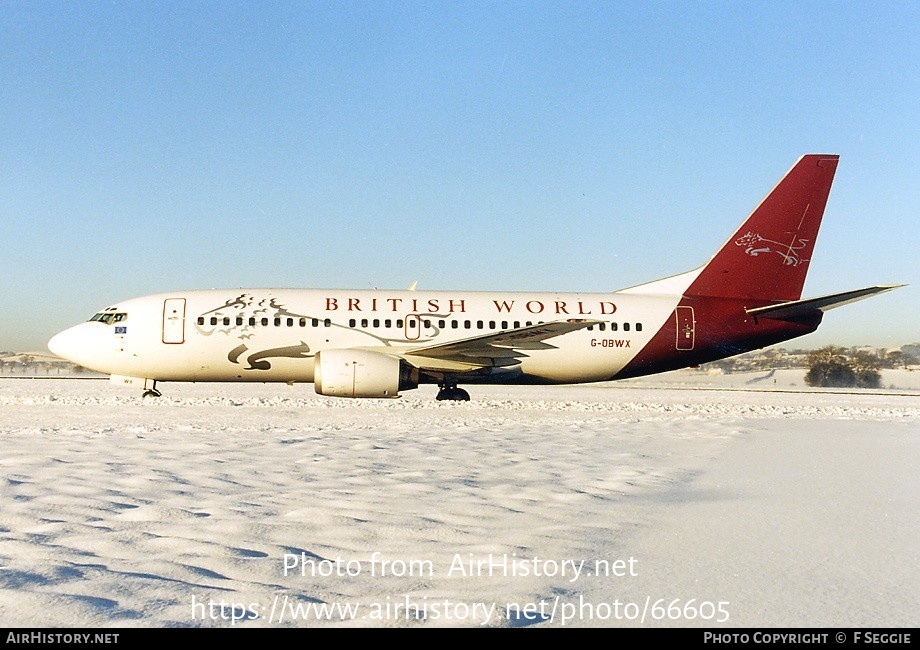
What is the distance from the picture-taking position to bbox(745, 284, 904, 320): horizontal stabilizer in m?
16.0

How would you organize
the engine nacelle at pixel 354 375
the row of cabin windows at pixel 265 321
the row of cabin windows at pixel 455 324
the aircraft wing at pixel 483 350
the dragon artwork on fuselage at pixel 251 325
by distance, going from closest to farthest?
the engine nacelle at pixel 354 375 → the aircraft wing at pixel 483 350 → the dragon artwork on fuselage at pixel 251 325 → the row of cabin windows at pixel 265 321 → the row of cabin windows at pixel 455 324

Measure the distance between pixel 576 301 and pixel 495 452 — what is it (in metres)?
12.2

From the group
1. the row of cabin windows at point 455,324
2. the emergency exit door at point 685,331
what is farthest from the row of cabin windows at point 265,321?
the emergency exit door at point 685,331

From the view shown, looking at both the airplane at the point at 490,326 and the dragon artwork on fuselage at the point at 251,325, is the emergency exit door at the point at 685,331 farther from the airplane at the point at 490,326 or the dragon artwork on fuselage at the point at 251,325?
the dragon artwork on fuselage at the point at 251,325

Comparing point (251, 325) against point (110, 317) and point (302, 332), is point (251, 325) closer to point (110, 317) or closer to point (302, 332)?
point (302, 332)

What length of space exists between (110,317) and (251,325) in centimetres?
419

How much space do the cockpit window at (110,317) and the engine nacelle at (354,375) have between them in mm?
6338

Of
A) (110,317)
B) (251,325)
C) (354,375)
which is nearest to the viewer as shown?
(354,375)

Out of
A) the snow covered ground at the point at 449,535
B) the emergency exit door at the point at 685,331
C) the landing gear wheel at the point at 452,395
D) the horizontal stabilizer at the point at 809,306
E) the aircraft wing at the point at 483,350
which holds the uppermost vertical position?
the horizontal stabilizer at the point at 809,306

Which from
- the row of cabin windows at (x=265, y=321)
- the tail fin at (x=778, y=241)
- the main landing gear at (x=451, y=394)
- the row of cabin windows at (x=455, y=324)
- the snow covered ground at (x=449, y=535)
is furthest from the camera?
the tail fin at (x=778, y=241)

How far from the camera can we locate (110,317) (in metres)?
17.7

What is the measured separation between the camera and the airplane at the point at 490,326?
56.4 ft

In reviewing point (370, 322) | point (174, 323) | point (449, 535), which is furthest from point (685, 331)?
point (449, 535)
